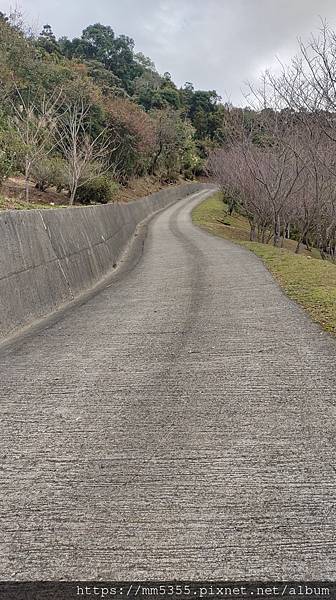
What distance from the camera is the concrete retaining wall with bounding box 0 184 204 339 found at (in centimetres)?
646

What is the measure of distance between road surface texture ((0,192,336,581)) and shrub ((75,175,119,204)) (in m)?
20.4

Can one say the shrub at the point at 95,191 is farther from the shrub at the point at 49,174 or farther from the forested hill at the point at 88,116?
the shrub at the point at 49,174

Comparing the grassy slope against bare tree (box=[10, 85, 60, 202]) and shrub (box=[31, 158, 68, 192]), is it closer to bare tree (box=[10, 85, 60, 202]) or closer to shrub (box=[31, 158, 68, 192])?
bare tree (box=[10, 85, 60, 202])

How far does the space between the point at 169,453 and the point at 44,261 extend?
5.43 meters

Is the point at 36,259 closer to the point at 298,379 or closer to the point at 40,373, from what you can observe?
the point at 40,373

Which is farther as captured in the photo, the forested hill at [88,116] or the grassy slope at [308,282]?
the forested hill at [88,116]

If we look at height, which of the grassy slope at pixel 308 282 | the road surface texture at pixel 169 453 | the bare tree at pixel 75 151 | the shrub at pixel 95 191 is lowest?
the road surface texture at pixel 169 453

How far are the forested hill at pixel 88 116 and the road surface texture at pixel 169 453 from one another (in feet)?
32.9

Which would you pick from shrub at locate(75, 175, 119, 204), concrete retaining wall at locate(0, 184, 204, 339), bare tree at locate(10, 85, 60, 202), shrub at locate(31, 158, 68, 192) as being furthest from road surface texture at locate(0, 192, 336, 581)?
shrub at locate(75, 175, 119, 204)

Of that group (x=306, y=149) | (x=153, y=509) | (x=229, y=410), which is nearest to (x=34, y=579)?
(x=153, y=509)

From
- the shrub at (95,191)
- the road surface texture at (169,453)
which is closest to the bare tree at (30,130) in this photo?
the shrub at (95,191)

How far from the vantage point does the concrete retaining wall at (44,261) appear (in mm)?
6461

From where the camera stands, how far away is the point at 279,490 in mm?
2695

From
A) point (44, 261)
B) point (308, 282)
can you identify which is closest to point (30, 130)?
point (44, 261)
